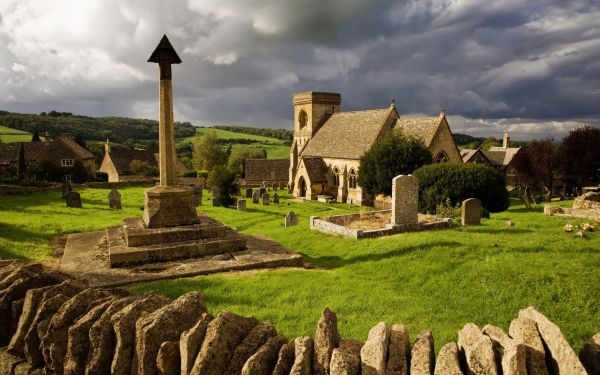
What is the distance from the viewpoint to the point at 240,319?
158 inches

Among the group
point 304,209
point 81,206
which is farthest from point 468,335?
point 304,209

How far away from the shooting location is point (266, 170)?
59.6 metres

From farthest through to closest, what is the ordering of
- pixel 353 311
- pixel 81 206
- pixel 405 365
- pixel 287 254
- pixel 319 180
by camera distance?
1. pixel 319 180
2. pixel 81 206
3. pixel 287 254
4. pixel 353 311
5. pixel 405 365

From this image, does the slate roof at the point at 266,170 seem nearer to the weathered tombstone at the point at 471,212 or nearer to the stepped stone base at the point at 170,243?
the weathered tombstone at the point at 471,212

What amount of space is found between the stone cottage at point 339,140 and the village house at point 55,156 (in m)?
27.7

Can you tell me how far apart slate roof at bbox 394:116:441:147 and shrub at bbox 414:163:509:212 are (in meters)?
11.0

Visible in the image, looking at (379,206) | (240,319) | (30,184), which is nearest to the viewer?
(240,319)

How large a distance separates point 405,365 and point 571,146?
50850 mm

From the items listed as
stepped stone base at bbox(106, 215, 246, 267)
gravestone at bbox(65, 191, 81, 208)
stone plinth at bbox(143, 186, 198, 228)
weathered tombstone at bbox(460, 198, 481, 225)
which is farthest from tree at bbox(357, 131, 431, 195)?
gravestone at bbox(65, 191, 81, 208)

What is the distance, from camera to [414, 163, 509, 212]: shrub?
25203mm

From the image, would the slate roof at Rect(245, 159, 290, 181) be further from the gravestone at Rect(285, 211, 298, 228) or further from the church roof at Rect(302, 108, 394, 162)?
the gravestone at Rect(285, 211, 298, 228)

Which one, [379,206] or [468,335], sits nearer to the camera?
[468,335]

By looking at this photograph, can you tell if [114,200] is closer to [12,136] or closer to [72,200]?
[72,200]

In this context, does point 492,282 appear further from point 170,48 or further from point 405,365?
point 170,48
